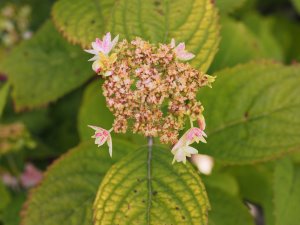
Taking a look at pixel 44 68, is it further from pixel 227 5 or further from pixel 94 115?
pixel 227 5

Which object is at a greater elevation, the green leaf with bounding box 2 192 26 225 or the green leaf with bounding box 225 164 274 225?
the green leaf with bounding box 225 164 274 225

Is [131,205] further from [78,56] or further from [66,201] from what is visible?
[78,56]

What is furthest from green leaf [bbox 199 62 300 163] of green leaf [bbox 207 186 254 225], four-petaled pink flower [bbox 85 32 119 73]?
four-petaled pink flower [bbox 85 32 119 73]

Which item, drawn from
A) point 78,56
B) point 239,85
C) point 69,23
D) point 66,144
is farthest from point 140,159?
point 66,144

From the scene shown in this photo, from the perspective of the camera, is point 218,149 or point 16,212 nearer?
point 218,149

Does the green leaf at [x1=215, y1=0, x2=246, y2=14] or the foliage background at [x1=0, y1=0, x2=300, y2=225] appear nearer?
the foliage background at [x1=0, y1=0, x2=300, y2=225]

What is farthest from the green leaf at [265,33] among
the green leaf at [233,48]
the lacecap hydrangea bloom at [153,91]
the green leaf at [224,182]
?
the lacecap hydrangea bloom at [153,91]

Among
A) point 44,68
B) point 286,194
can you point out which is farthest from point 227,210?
point 44,68

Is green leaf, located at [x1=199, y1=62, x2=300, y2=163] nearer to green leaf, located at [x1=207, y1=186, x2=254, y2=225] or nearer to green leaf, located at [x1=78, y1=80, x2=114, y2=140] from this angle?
green leaf, located at [x1=207, y1=186, x2=254, y2=225]
